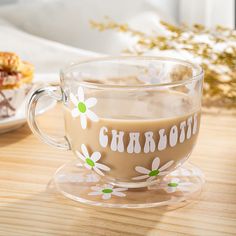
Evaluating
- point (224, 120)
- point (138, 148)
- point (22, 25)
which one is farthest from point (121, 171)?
point (22, 25)

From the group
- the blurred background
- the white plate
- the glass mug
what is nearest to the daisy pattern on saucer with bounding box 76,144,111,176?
the glass mug

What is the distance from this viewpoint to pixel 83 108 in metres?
0.71

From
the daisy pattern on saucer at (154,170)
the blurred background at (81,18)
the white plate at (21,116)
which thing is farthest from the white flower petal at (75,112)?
the blurred background at (81,18)

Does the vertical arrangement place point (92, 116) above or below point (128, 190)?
above

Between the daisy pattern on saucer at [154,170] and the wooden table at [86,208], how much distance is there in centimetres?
5

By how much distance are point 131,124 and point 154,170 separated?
7cm

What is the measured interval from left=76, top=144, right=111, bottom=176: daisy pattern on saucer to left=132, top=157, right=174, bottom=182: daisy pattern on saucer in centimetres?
4

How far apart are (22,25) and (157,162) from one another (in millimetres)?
1563

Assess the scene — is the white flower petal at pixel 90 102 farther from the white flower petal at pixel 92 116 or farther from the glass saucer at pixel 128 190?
the glass saucer at pixel 128 190

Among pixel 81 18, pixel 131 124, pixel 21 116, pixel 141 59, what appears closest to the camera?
pixel 131 124

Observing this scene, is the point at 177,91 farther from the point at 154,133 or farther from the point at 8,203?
the point at 8,203

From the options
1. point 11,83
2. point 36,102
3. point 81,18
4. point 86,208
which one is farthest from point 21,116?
point 81,18

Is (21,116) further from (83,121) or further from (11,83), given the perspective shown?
(83,121)

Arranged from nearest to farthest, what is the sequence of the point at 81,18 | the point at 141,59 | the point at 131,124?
the point at 131,124
the point at 141,59
the point at 81,18
